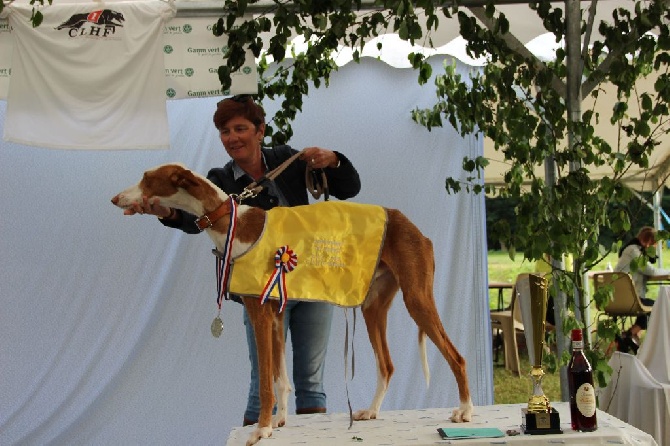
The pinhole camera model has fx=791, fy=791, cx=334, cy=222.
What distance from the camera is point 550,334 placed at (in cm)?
328

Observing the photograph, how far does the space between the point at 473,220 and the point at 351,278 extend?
223 centimetres

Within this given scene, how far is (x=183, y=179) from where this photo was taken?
6.88 feet

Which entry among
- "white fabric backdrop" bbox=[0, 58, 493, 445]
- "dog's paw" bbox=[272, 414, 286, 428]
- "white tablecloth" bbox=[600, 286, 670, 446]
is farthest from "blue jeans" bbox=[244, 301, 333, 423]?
"white fabric backdrop" bbox=[0, 58, 493, 445]

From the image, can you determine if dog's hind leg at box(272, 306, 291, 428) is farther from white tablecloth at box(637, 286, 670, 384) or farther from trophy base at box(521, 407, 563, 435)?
white tablecloth at box(637, 286, 670, 384)

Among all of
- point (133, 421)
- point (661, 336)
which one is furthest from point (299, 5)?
point (133, 421)

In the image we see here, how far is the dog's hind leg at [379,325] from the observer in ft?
7.79

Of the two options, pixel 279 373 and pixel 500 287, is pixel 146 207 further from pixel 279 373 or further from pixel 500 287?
pixel 500 287

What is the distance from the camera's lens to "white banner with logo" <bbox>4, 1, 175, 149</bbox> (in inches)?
125

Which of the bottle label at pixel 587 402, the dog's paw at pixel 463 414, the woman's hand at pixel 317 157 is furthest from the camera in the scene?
the woman's hand at pixel 317 157

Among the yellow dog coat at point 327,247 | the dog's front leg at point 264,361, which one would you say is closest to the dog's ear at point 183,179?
the yellow dog coat at point 327,247

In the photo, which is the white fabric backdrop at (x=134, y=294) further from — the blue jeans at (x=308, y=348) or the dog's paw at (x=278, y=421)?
the dog's paw at (x=278, y=421)

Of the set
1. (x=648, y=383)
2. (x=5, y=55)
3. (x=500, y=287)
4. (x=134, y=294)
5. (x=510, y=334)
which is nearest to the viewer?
(x=5, y=55)

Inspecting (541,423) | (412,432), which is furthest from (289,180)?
(541,423)

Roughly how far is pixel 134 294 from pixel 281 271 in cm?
235
